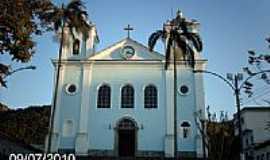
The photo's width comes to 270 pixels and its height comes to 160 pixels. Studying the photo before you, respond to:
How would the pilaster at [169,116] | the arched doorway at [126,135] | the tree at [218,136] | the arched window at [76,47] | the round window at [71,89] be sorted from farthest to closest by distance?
1. the arched window at [76,47]
2. the round window at [71,89]
3. the arched doorway at [126,135]
4. the pilaster at [169,116]
5. the tree at [218,136]

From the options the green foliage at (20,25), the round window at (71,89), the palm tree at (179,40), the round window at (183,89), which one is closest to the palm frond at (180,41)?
the palm tree at (179,40)

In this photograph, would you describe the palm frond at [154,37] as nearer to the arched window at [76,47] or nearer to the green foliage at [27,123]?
the arched window at [76,47]

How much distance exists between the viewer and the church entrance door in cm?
2989

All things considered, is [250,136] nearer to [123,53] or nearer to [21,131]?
[123,53]

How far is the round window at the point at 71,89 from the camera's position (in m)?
31.1

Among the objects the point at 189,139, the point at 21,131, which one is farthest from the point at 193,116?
the point at 21,131

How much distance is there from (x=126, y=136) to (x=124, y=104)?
2.68 metres

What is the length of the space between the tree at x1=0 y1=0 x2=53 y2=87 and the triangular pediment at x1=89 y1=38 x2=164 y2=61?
20658 mm

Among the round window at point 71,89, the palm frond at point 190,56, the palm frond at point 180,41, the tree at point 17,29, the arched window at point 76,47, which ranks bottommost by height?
the tree at point 17,29

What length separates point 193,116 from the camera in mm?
29891

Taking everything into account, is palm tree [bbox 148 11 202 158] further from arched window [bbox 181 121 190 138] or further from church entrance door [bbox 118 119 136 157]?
church entrance door [bbox 118 119 136 157]

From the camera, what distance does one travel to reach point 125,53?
32.1 metres

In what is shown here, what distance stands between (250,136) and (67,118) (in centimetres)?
1686

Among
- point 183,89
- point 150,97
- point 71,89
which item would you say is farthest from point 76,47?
point 183,89
